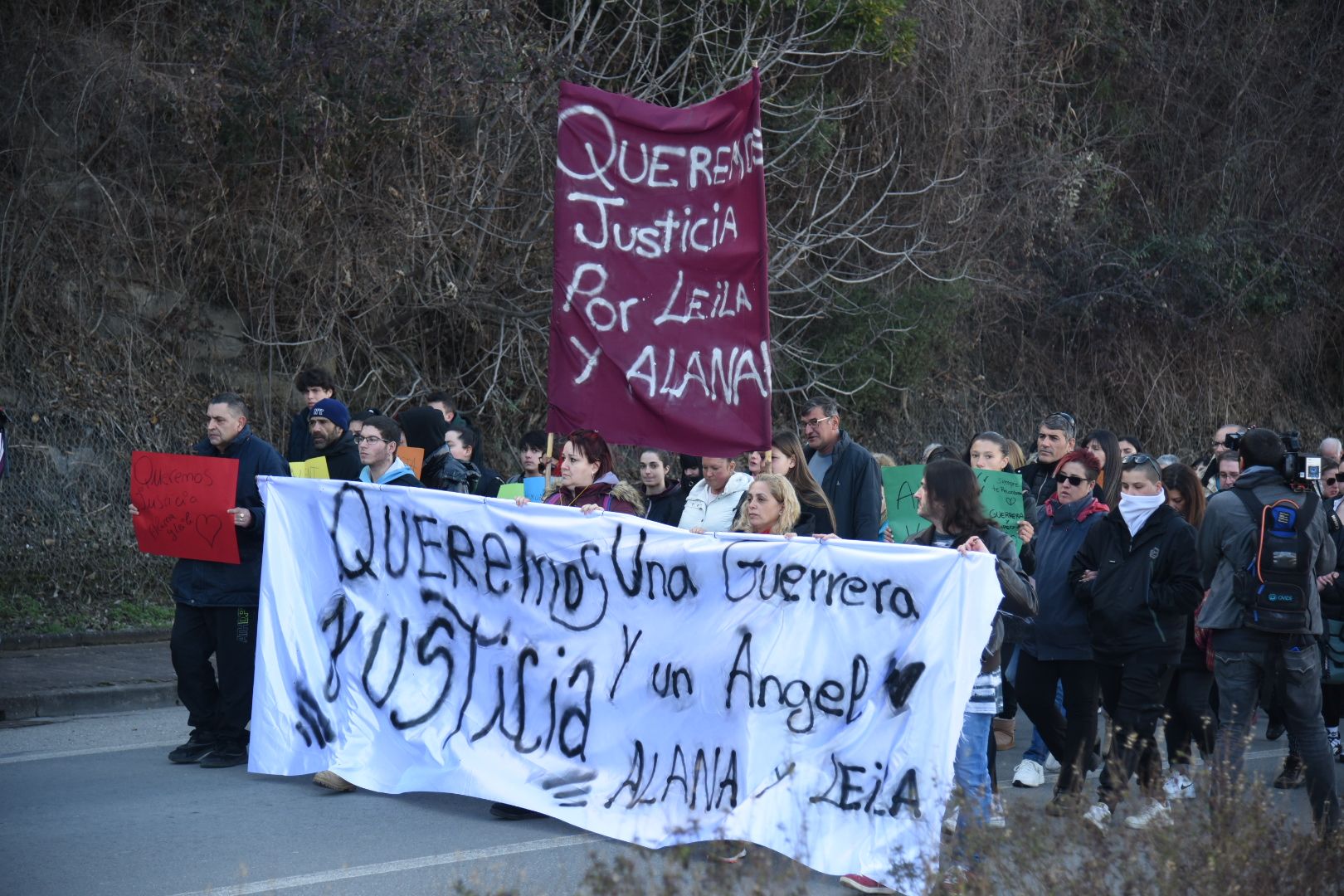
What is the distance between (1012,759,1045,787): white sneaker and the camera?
24.7 feet

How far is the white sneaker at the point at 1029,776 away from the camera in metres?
7.54

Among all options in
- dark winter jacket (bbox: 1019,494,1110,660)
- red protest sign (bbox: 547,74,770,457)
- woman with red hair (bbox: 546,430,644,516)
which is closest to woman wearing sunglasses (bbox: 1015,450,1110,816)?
dark winter jacket (bbox: 1019,494,1110,660)

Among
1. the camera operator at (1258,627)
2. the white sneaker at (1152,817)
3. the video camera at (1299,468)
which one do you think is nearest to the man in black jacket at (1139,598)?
the camera operator at (1258,627)

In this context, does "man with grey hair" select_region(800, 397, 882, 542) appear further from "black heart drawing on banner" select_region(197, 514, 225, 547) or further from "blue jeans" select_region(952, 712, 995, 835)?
"black heart drawing on banner" select_region(197, 514, 225, 547)

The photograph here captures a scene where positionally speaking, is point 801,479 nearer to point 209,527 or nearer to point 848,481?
point 848,481

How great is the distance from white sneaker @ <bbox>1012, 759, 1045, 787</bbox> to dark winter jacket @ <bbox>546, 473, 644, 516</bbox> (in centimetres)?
235

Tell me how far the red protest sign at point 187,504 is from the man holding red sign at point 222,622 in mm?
29

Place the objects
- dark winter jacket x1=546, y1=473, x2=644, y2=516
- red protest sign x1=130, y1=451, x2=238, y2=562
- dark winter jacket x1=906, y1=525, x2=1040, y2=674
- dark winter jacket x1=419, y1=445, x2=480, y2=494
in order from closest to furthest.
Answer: dark winter jacket x1=906, y1=525, x2=1040, y2=674 < dark winter jacket x1=546, y1=473, x2=644, y2=516 < red protest sign x1=130, y1=451, x2=238, y2=562 < dark winter jacket x1=419, y1=445, x2=480, y2=494

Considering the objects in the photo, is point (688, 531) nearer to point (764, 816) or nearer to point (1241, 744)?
point (764, 816)

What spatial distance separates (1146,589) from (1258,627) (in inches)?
21.1

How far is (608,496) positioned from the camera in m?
7.16

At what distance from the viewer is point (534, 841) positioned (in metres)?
6.12

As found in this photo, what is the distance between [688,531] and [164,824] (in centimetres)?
257

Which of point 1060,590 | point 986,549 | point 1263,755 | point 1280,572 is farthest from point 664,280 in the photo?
point 1263,755
